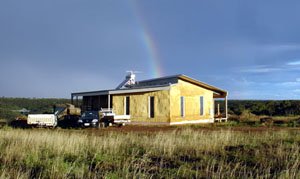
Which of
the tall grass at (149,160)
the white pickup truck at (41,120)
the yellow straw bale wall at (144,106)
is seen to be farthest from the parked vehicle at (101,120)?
the tall grass at (149,160)

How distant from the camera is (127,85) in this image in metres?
33.5

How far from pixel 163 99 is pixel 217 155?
633 inches

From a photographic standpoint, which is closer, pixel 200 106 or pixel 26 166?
pixel 26 166

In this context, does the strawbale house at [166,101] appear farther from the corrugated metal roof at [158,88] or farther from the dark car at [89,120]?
the dark car at [89,120]

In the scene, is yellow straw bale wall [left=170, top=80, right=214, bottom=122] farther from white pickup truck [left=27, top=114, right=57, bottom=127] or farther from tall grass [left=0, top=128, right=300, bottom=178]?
tall grass [left=0, top=128, right=300, bottom=178]

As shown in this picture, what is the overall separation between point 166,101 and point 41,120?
895 cm

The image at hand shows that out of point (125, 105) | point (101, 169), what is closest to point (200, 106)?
point (125, 105)

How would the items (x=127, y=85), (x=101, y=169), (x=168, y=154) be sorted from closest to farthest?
(x=101, y=169) → (x=168, y=154) → (x=127, y=85)

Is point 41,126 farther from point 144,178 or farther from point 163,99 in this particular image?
point 144,178

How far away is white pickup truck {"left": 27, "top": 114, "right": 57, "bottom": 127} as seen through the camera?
2345cm

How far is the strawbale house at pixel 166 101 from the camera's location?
993 inches

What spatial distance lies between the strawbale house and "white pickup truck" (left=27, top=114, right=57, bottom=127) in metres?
4.67

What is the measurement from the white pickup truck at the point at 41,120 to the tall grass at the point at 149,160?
39.9 ft

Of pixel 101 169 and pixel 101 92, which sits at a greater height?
pixel 101 92
